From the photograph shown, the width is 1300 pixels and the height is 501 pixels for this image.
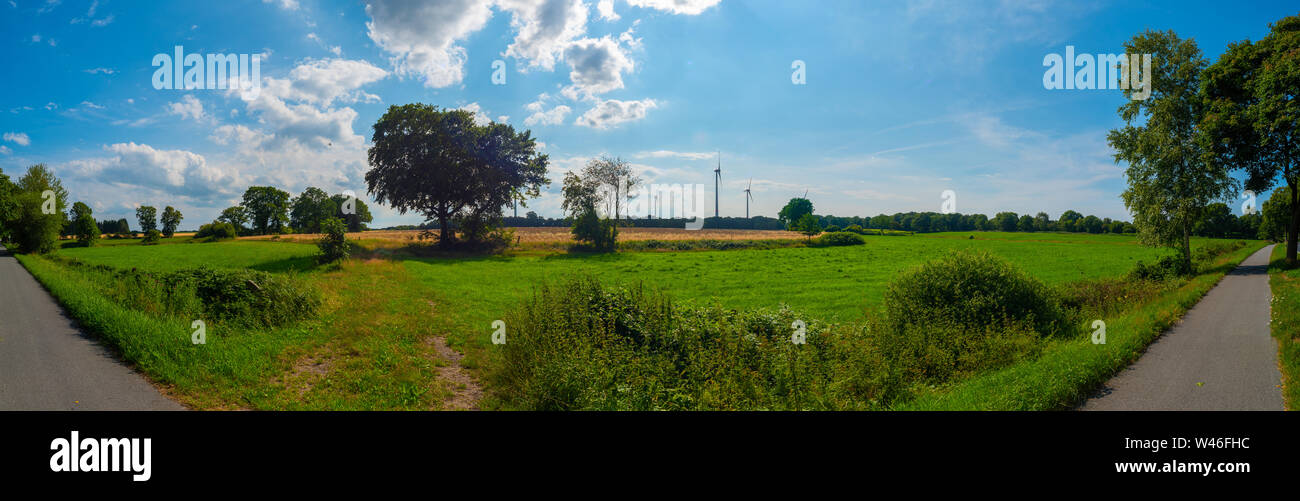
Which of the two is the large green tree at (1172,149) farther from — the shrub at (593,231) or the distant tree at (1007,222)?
the distant tree at (1007,222)

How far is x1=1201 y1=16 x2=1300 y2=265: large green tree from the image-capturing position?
22017 mm

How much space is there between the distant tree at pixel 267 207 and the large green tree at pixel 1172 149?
3687 inches

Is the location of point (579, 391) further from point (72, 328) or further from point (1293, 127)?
point (1293, 127)

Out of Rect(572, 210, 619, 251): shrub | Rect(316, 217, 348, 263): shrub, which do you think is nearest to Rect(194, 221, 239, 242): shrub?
Rect(316, 217, 348, 263): shrub

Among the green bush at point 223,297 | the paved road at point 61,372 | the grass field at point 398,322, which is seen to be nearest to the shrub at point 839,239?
the grass field at point 398,322

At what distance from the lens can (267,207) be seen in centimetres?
7025

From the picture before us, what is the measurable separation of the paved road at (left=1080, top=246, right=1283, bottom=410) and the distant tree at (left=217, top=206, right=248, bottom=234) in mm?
93674

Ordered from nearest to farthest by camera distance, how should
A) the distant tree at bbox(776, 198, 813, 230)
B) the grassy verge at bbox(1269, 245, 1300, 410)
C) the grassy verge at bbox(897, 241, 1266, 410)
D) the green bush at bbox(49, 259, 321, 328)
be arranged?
the grassy verge at bbox(897, 241, 1266, 410)
the grassy verge at bbox(1269, 245, 1300, 410)
the green bush at bbox(49, 259, 321, 328)
the distant tree at bbox(776, 198, 813, 230)

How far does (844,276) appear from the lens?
29625 mm

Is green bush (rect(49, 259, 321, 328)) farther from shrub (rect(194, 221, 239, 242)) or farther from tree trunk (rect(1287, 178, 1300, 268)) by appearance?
shrub (rect(194, 221, 239, 242))

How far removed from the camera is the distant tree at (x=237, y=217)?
73175 mm

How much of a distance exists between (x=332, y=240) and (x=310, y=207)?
174 feet

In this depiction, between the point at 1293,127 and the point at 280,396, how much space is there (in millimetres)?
41292
